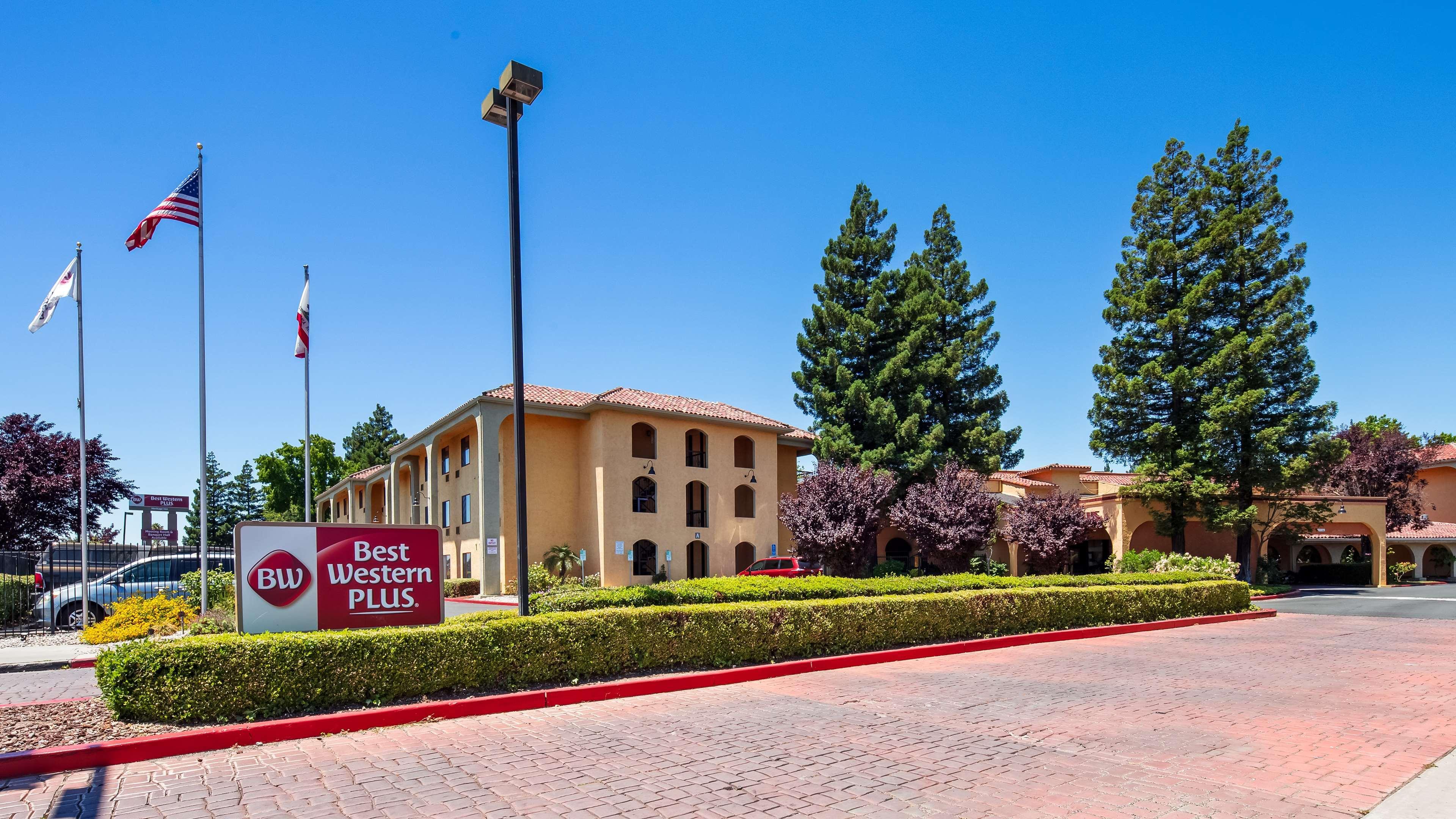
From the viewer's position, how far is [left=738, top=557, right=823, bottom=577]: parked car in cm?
2925

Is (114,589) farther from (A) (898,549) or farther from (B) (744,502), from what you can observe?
(A) (898,549)

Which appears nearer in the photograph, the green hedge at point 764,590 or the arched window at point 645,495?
the green hedge at point 764,590

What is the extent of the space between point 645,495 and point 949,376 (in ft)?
46.1

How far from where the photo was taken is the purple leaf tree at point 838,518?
28.4 metres

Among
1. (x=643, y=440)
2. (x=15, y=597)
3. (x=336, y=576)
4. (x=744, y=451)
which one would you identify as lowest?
(x=15, y=597)

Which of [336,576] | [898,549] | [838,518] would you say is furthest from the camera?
[898,549]

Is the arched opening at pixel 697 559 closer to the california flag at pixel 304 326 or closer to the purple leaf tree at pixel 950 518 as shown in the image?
the purple leaf tree at pixel 950 518

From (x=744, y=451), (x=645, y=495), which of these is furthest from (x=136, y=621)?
(x=744, y=451)

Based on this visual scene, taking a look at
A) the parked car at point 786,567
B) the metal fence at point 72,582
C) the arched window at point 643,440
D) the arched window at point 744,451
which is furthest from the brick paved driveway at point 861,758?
the arched window at point 744,451

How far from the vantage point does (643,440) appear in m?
35.2

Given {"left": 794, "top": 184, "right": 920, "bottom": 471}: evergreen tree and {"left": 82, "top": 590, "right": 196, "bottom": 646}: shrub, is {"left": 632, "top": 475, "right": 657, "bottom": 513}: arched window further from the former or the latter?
{"left": 82, "top": 590, "right": 196, "bottom": 646}: shrub

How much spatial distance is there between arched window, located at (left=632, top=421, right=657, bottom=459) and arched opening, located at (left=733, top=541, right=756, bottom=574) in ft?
18.0

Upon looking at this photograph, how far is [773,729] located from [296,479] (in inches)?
2873

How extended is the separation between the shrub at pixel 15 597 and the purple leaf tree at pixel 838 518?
20449 mm
